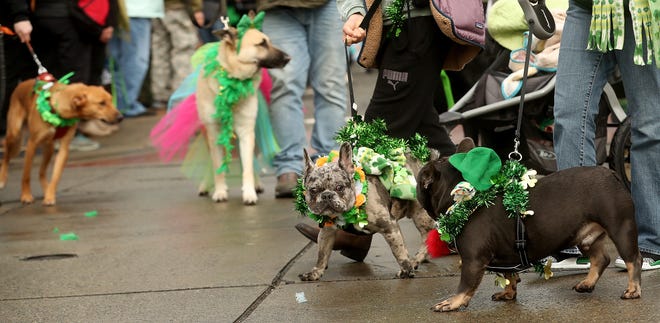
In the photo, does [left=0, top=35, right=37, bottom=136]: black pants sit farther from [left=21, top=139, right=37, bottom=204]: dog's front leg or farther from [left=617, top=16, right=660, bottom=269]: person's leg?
[left=617, top=16, right=660, bottom=269]: person's leg

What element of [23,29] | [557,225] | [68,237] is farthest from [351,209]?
[23,29]

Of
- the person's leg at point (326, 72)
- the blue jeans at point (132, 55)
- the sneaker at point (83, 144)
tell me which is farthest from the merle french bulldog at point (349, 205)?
the blue jeans at point (132, 55)

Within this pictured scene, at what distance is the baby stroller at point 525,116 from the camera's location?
6863 millimetres

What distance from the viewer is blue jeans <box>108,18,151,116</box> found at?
1334cm

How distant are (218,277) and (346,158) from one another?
3.34 ft

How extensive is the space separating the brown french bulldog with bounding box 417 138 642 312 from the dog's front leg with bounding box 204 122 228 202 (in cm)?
404

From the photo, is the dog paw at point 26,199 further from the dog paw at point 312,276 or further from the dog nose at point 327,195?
the dog nose at point 327,195

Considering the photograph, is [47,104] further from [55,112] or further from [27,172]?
[27,172]

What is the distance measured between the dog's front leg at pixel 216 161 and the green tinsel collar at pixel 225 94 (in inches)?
2.6

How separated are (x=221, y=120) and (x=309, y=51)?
86 centimetres

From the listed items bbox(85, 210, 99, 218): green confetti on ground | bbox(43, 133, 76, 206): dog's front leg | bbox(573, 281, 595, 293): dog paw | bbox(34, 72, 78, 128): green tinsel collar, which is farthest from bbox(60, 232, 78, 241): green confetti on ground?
A: bbox(573, 281, 595, 293): dog paw

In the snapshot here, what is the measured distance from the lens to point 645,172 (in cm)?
518

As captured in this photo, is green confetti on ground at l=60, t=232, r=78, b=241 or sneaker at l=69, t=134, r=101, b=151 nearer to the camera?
green confetti on ground at l=60, t=232, r=78, b=241

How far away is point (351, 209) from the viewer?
5.20 meters
